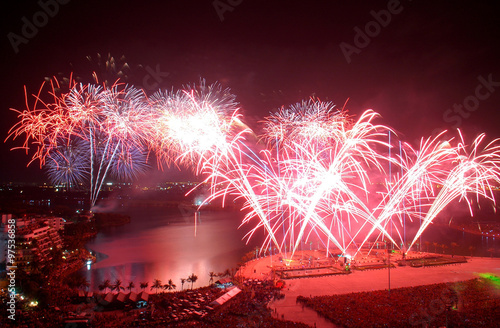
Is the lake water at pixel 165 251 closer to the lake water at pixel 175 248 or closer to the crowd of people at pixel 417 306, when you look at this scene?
the lake water at pixel 175 248

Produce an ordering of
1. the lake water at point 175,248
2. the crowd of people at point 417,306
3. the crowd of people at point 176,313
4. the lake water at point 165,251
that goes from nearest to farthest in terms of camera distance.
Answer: the crowd of people at point 417,306, the crowd of people at point 176,313, the lake water at point 165,251, the lake water at point 175,248

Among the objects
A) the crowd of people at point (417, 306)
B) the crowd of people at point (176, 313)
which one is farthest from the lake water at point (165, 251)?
the crowd of people at point (417, 306)

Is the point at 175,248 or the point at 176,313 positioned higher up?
the point at 175,248

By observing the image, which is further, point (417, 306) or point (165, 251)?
point (165, 251)

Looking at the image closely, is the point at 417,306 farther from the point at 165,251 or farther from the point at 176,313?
the point at 165,251

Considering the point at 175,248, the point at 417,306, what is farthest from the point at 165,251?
the point at 417,306

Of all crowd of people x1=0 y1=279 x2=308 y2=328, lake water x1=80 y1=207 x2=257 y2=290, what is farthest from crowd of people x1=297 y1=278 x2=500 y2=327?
lake water x1=80 y1=207 x2=257 y2=290
